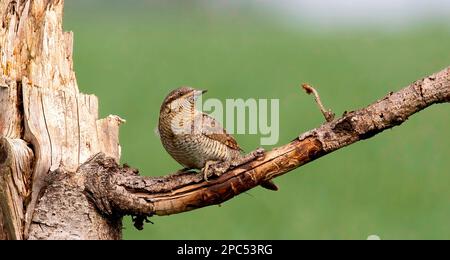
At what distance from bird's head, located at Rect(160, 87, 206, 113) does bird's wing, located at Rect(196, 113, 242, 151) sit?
0.11 metres

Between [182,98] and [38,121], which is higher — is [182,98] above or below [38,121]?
above

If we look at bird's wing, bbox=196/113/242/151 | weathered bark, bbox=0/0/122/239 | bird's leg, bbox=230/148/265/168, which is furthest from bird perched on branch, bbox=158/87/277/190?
bird's leg, bbox=230/148/265/168

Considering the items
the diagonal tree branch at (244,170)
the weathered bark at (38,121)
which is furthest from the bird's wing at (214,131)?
the diagonal tree branch at (244,170)

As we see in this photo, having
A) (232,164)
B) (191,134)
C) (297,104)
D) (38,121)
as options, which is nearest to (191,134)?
(191,134)

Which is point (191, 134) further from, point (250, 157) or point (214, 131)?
point (250, 157)

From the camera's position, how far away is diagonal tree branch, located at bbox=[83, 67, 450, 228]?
4.18 meters

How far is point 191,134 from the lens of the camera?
5.00 meters

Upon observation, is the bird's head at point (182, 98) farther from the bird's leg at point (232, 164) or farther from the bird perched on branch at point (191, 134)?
the bird's leg at point (232, 164)

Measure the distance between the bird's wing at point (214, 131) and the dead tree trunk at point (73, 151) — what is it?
1.86 feet

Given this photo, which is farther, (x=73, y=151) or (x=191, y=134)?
(x=191, y=134)

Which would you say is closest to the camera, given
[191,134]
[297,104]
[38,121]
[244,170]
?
[244,170]

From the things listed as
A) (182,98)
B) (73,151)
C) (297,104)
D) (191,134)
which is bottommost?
(73,151)

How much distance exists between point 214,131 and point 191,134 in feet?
0.49
